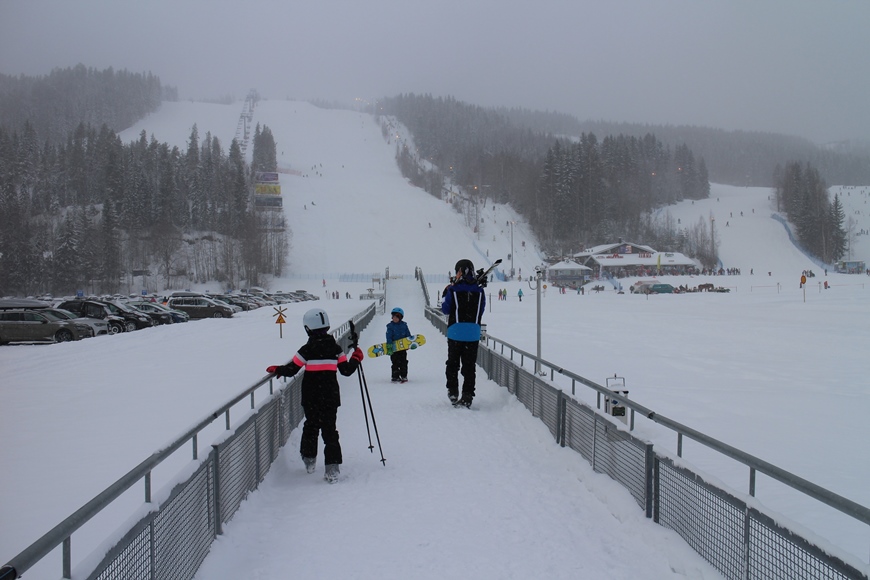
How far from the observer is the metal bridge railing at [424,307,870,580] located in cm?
312

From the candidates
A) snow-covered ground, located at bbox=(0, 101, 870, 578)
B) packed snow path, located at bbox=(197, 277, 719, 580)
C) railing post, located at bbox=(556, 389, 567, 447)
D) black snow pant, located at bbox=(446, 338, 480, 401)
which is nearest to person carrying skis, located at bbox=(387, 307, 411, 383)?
snow-covered ground, located at bbox=(0, 101, 870, 578)

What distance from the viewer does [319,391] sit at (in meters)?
6.71

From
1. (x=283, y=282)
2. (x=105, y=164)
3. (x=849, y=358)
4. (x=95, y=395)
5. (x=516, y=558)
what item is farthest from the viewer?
(x=105, y=164)

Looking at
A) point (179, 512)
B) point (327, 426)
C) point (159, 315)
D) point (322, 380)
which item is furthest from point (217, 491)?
point (159, 315)

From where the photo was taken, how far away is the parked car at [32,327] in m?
23.5

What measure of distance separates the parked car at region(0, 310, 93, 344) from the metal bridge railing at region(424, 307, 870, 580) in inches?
932

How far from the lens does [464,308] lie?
10375mm

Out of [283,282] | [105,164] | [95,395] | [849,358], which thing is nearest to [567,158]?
[283,282]

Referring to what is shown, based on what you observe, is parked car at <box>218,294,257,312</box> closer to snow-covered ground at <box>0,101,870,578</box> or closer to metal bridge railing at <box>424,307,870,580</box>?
snow-covered ground at <box>0,101,870,578</box>

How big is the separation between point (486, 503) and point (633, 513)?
4.57 feet

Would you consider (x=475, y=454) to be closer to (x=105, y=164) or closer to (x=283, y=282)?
(x=283, y=282)

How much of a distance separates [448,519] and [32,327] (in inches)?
961

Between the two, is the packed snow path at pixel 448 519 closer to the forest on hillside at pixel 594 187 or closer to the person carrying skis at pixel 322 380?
A: the person carrying skis at pixel 322 380

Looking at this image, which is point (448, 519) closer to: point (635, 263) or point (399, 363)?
point (399, 363)
